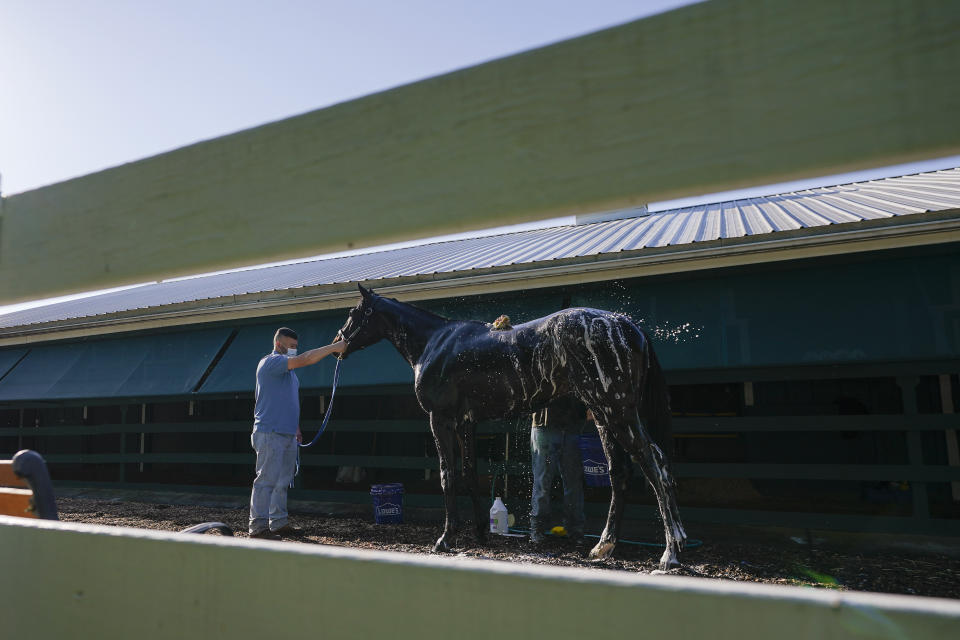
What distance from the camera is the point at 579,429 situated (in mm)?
5309

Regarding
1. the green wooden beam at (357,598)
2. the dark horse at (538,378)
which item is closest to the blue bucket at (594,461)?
the dark horse at (538,378)

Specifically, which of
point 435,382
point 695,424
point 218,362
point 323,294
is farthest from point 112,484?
point 695,424

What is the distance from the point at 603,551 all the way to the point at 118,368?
861 cm

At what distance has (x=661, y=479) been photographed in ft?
13.6

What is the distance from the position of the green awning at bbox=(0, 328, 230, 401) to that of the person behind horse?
564cm

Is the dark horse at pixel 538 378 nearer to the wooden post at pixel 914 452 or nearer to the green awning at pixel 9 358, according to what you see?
the wooden post at pixel 914 452

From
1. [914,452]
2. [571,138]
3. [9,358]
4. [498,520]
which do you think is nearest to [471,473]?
[498,520]

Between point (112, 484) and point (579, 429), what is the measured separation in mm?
8658

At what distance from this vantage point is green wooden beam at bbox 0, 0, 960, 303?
946mm

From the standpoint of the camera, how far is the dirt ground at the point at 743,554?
397 cm

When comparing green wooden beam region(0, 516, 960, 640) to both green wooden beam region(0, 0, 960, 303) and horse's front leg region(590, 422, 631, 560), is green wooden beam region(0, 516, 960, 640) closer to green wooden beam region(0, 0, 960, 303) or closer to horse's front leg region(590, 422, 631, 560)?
green wooden beam region(0, 0, 960, 303)

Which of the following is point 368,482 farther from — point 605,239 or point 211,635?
point 211,635

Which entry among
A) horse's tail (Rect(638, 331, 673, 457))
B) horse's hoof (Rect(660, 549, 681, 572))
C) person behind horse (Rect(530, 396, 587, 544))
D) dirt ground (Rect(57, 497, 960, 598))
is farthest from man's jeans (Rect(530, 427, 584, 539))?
horse's hoof (Rect(660, 549, 681, 572))

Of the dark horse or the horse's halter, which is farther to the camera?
the horse's halter
